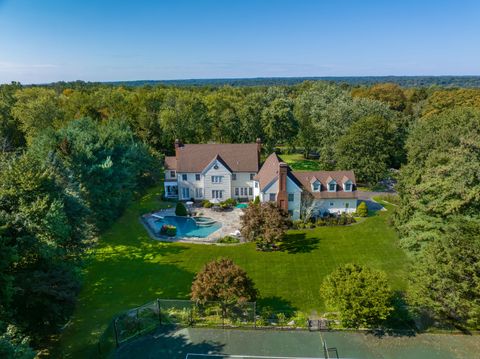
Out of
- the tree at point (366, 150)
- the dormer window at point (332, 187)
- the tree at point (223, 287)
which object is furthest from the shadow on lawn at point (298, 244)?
the tree at point (366, 150)

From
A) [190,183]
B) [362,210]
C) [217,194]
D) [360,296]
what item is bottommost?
[217,194]

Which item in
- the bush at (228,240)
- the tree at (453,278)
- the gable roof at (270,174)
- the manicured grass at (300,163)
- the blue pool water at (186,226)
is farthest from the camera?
the manicured grass at (300,163)

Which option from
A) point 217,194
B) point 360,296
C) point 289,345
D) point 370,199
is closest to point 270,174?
point 217,194

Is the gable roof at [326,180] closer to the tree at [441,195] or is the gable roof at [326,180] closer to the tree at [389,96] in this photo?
the tree at [441,195]

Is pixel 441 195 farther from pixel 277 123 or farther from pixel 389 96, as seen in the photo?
pixel 389 96

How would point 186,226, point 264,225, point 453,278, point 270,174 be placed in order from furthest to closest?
point 270,174, point 186,226, point 264,225, point 453,278

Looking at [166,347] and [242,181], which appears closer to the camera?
[166,347]

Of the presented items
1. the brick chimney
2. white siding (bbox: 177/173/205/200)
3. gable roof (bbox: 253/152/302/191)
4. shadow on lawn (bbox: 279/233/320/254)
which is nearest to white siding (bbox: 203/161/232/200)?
white siding (bbox: 177/173/205/200)

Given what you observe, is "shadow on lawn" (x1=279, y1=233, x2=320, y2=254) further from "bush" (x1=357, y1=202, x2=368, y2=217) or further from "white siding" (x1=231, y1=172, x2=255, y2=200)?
"white siding" (x1=231, y1=172, x2=255, y2=200)
